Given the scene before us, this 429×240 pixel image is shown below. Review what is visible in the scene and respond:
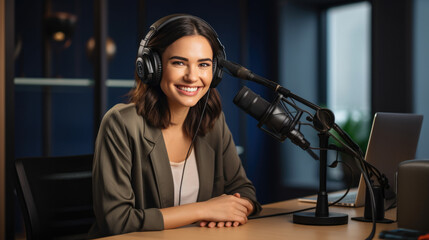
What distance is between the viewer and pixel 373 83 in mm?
3205

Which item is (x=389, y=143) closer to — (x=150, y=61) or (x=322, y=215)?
(x=322, y=215)

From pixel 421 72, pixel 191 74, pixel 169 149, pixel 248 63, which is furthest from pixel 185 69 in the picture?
pixel 248 63

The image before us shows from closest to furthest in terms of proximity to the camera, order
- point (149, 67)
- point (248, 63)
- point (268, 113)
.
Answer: point (268, 113) → point (149, 67) → point (248, 63)

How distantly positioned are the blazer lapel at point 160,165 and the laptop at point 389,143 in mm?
636

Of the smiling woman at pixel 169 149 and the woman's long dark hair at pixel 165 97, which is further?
the woman's long dark hair at pixel 165 97

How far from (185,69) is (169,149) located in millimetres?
293

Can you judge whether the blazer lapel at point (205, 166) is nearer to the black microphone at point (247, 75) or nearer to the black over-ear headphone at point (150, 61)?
the black over-ear headphone at point (150, 61)

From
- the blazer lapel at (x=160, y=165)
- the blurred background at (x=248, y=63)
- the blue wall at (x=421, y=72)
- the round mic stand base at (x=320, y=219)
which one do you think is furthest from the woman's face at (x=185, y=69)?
the blue wall at (x=421, y=72)

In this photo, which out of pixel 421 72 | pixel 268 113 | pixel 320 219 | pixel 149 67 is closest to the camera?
pixel 268 113

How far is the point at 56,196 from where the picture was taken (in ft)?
5.09

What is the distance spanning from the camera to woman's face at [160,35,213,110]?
60.4 inches

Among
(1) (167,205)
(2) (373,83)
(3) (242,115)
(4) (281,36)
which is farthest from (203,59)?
(4) (281,36)

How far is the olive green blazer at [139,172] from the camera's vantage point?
1.38 m

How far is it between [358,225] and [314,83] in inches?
154
